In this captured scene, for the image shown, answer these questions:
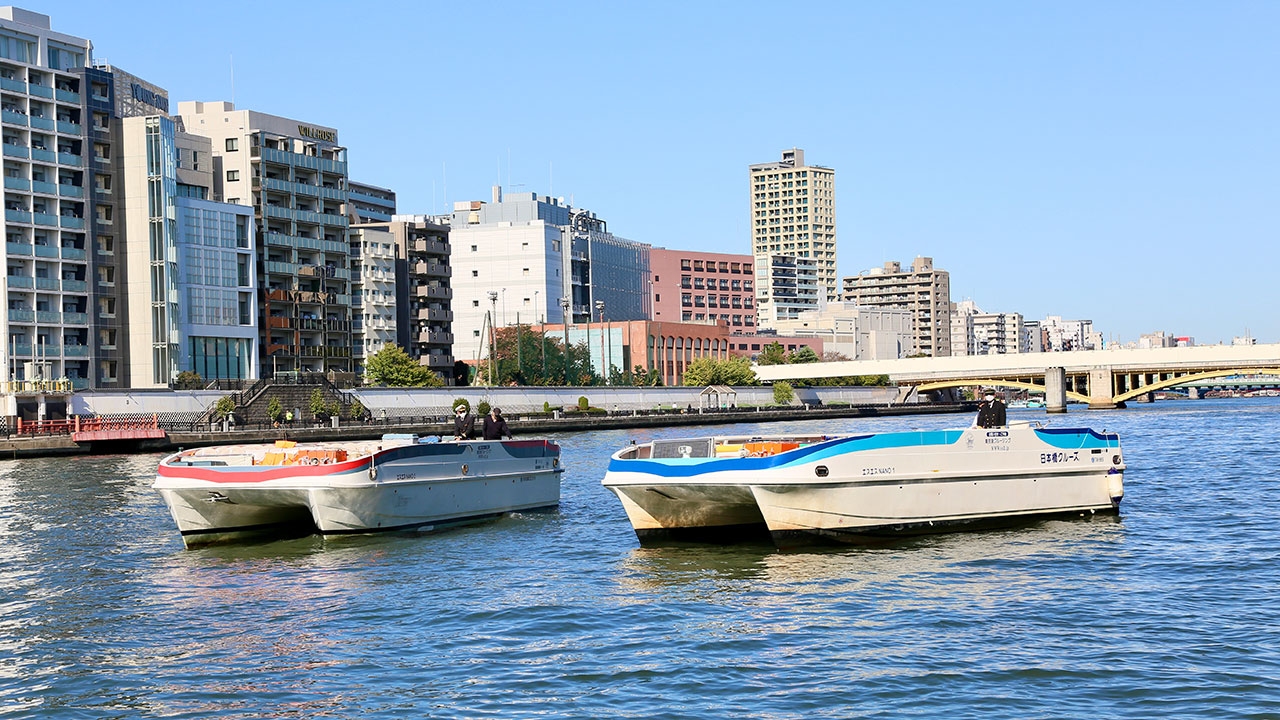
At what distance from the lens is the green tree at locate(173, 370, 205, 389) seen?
91000 millimetres

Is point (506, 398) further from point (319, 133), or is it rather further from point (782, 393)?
point (782, 393)

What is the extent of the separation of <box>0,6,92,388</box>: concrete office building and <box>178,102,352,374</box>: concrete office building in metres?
16.7

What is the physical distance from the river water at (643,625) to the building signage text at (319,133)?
9609 cm

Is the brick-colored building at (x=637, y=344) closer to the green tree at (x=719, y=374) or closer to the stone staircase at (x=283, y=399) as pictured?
the green tree at (x=719, y=374)

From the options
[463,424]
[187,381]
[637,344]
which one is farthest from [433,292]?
[463,424]

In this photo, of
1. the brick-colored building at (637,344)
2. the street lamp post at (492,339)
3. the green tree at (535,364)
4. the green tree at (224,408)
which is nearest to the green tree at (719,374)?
the green tree at (535,364)

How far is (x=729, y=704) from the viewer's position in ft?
43.5

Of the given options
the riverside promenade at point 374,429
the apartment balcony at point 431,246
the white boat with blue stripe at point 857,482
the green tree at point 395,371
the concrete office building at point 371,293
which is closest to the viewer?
the white boat with blue stripe at point 857,482

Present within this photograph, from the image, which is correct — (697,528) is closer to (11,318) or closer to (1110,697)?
(1110,697)

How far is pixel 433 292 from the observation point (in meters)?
134

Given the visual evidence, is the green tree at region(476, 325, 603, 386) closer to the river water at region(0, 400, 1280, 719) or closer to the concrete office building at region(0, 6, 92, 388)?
the concrete office building at region(0, 6, 92, 388)

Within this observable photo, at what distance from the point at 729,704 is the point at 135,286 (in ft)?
306

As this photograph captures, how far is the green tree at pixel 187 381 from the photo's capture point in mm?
91000

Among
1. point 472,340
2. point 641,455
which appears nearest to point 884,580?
point 641,455
